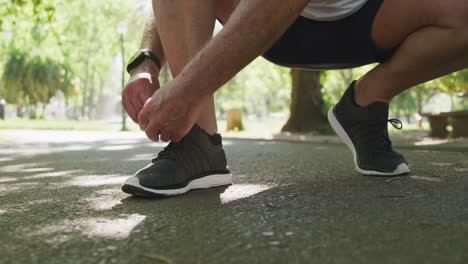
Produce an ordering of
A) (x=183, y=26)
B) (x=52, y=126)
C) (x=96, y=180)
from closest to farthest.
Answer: (x=183, y=26), (x=96, y=180), (x=52, y=126)

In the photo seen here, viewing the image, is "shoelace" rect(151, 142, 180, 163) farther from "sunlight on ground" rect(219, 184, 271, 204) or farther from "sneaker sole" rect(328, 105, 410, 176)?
"sneaker sole" rect(328, 105, 410, 176)

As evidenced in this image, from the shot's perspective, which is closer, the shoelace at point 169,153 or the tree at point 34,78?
the shoelace at point 169,153

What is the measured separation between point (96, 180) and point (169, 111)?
4.15ft

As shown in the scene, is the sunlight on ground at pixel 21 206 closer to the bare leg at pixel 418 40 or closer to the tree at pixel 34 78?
the bare leg at pixel 418 40

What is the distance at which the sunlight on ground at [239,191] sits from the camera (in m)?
1.61

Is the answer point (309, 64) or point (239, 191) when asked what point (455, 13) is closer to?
point (309, 64)

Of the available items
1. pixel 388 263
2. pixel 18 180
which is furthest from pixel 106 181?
pixel 388 263

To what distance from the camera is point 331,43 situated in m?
1.96

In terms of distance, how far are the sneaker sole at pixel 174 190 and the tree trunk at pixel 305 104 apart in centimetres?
840

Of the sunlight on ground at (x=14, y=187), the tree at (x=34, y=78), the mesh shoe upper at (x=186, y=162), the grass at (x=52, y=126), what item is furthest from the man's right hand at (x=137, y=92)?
the tree at (x=34, y=78)

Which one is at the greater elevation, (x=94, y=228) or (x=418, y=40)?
(x=418, y=40)

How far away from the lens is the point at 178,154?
67.4 inches

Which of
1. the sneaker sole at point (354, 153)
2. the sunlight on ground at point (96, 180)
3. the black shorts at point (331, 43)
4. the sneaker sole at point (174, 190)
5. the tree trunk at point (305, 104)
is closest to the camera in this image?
the sneaker sole at point (174, 190)

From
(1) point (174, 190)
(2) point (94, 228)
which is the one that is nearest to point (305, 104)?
(1) point (174, 190)
